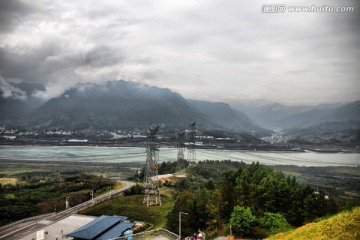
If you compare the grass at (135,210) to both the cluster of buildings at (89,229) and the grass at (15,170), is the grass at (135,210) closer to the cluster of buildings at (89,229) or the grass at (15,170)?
the cluster of buildings at (89,229)

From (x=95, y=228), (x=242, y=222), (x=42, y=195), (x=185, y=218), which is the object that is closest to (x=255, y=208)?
(x=242, y=222)

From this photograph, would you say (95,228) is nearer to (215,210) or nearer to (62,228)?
(62,228)

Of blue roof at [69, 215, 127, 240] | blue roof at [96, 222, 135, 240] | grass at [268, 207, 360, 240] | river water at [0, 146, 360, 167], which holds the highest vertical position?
grass at [268, 207, 360, 240]

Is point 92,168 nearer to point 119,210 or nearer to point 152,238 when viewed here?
point 119,210

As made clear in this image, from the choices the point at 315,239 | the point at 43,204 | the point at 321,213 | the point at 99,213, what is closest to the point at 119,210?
the point at 99,213

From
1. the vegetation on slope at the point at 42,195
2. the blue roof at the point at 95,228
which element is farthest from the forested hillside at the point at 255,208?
the vegetation on slope at the point at 42,195

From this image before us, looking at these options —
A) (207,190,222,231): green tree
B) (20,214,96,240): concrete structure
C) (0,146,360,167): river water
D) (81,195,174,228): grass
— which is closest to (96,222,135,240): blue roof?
(81,195,174,228): grass

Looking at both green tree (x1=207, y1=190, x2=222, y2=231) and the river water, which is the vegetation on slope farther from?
the river water
